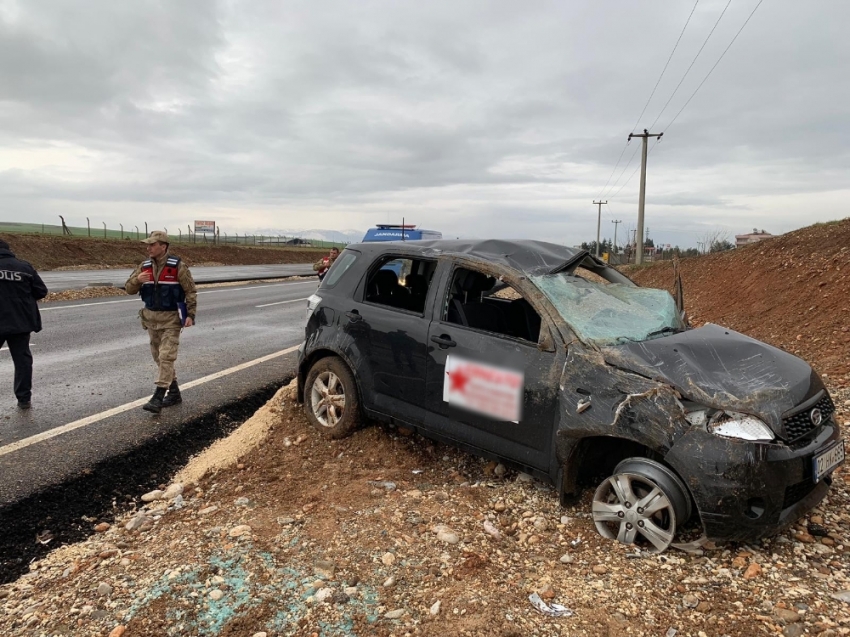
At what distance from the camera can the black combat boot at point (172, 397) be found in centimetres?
584

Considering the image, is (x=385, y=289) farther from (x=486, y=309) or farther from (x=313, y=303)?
(x=486, y=309)

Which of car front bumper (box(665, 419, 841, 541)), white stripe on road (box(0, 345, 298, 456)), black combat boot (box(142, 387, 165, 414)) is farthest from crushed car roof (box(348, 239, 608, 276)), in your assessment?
white stripe on road (box(0, 345, 298, 456))

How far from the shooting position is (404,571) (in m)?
2.95

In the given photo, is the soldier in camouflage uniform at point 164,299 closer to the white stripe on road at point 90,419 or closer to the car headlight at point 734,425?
the white stripe on road at point 90,419

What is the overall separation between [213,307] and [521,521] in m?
12.1

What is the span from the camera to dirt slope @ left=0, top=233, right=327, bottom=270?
31.9 m

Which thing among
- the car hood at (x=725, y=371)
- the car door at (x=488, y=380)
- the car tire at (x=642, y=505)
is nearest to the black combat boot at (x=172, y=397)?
the car door at (x=488, y=380)

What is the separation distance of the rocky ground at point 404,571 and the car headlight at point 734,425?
0.70 meters

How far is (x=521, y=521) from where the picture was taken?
3.45m

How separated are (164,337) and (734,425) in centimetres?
532

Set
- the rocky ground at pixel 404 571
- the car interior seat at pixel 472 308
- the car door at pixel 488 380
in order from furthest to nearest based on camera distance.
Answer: the car interior seat at pixel 472 308, the car door at pixel 488 380, the rocky ground at pixel 404 571

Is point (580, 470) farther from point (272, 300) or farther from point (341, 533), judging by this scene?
point (272, 300)

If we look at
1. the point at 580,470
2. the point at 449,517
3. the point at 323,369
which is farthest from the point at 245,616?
the point at 323,369

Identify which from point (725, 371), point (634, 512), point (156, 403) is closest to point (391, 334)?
point (634, 512)
